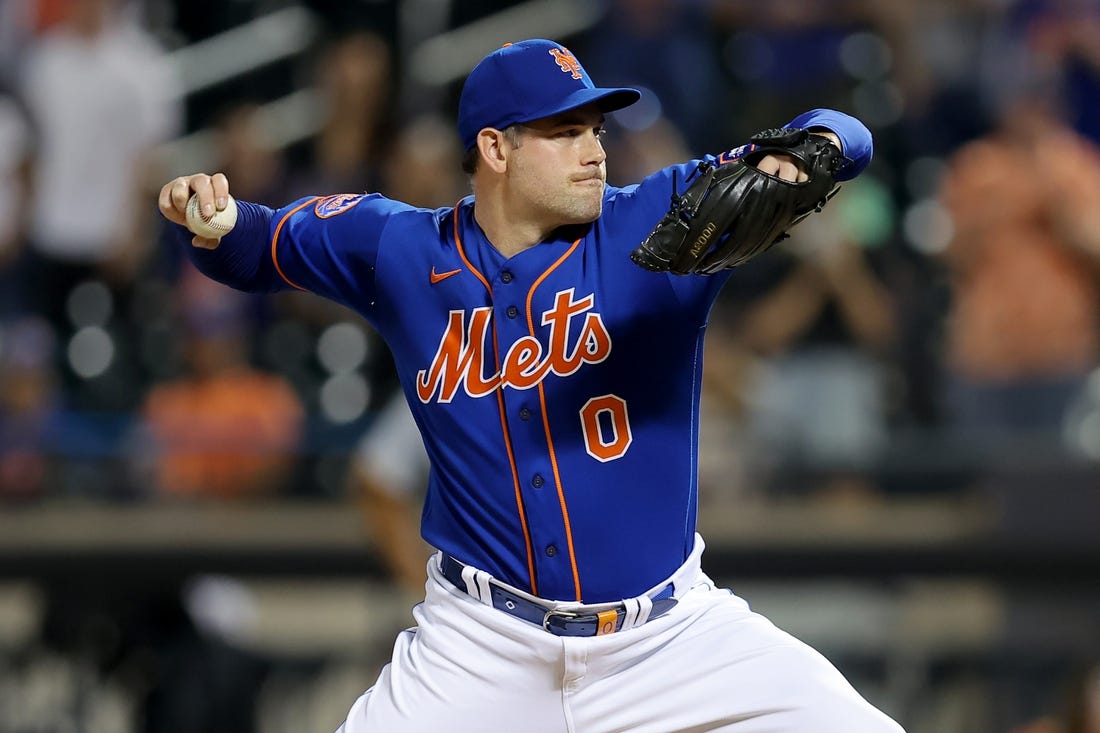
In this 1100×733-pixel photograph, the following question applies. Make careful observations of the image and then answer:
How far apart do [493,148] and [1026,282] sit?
4219 mm

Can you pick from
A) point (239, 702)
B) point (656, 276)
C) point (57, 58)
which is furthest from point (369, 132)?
point (656, 276)

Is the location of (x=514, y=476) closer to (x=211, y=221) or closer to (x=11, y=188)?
(x=211, y=221)

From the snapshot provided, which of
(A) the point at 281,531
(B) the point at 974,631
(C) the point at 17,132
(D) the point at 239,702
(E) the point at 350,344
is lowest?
(B) the point at 974,631

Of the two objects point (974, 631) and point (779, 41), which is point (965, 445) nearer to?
point (974, 631)

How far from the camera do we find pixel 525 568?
12.0ft

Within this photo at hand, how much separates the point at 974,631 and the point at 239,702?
3.19 m

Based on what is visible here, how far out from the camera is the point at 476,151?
3869 mm

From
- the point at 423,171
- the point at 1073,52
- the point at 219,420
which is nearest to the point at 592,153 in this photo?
the point at 219,420

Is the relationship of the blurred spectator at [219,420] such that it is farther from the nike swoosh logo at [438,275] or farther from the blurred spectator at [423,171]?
the nike swoosh logo at [438,275]

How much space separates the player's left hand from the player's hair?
58 centimetres

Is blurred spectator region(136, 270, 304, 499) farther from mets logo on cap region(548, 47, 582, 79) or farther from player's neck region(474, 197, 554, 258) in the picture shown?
mets logo on cap region(548, 47, 582, 79)

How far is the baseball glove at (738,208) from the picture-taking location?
338cm

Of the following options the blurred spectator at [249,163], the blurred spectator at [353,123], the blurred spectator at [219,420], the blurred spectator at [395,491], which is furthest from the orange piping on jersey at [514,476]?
the blurred spectator at [249,163]

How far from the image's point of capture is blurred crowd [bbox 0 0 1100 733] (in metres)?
7.37
